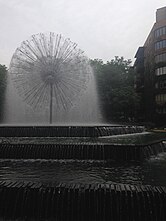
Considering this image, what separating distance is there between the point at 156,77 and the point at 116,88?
12845 millimetres

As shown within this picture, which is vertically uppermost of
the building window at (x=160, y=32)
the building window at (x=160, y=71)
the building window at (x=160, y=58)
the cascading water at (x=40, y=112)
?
the building window at (x=160, y=32)

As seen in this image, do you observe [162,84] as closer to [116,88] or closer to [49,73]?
[116,88]

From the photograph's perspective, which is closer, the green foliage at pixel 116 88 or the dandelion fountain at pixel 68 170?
the dandelion fountain at pixel 68 170

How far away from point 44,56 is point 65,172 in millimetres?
12377

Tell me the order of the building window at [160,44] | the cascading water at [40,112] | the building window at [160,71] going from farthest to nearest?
the building window at [160,71]
the building window at [160,44]
the cascading water at [40,112]

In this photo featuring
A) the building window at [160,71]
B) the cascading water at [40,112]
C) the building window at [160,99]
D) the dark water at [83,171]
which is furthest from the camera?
the building window at [160,99]

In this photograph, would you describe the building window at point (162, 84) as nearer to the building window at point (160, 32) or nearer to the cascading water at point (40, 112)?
the building window at point (160, 32)

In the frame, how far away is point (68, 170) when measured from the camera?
8.59 m

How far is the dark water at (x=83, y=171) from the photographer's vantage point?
7428 millimetres

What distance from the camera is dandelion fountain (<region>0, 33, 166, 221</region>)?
19.6 feet

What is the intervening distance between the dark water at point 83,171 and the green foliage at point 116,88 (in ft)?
84.8

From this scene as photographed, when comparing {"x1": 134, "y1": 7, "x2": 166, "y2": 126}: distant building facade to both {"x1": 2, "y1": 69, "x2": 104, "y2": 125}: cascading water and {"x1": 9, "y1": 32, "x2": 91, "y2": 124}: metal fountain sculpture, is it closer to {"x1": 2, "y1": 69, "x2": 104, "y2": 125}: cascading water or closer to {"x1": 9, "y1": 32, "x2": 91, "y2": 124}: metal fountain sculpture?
{"x1": 2, "y1": 69, "x2": 104, "y2": 125}: cascading water

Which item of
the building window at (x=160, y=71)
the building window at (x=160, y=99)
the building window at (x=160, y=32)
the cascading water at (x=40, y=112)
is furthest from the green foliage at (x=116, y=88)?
the building window at (x=160, y=32)

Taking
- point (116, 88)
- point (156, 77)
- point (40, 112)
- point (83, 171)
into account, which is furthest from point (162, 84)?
point (83, 171)
